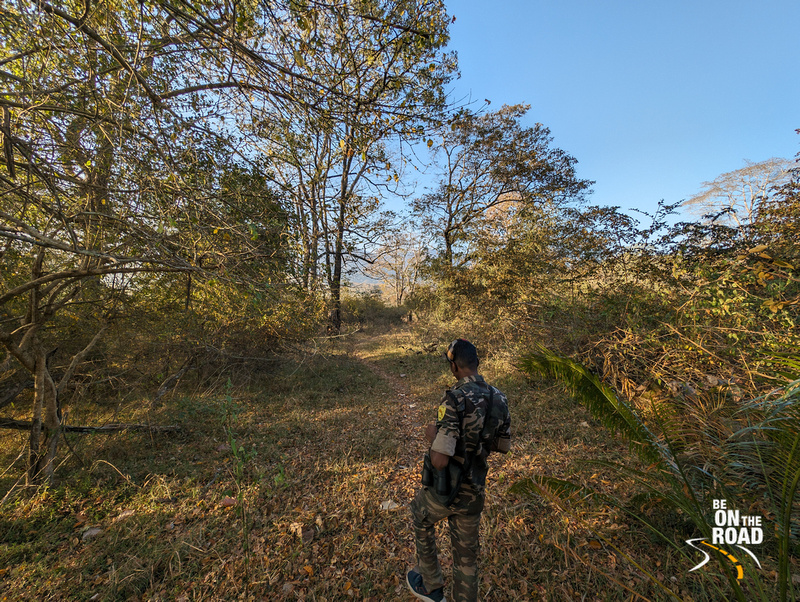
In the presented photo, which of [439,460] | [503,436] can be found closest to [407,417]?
[503,436]

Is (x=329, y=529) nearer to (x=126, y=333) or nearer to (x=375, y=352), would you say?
(x=126, y=333)

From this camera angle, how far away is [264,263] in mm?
4297

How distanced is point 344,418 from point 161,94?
603 centimetres

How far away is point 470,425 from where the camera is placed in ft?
7.18

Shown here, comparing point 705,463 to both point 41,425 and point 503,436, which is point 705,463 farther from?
point 41,425

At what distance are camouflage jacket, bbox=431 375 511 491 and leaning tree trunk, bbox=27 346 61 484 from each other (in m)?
4.92

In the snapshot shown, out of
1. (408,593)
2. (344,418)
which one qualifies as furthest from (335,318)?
(408,593)

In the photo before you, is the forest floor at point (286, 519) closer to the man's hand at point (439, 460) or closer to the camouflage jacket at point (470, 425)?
the camouflage jacket at point (470, 425)

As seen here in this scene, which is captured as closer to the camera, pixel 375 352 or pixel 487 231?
pixel 487 231

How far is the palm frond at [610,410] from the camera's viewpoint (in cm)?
274

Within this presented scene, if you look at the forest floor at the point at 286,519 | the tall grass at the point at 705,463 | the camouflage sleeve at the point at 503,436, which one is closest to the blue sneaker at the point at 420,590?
the forest floor at the point at 286,519

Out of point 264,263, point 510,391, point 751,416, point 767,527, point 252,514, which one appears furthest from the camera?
point 510,391

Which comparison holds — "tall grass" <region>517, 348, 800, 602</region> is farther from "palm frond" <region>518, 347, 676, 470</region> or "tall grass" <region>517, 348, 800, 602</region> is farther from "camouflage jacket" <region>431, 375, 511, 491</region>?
"camouflage jacket" <region>431, 375, 511, 491</region>

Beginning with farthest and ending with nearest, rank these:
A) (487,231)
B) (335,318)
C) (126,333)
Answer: (335,318) < (487,231) < (126,333)
